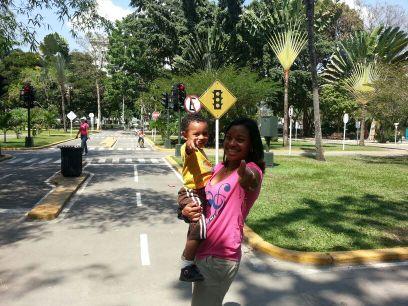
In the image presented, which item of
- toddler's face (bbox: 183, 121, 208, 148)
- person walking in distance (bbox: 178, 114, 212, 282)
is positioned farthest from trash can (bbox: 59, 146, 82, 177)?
toddler's face (bbox: 183, 121, 208, 148)

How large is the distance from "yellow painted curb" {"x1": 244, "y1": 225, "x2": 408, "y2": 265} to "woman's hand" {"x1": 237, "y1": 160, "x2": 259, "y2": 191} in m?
3.64

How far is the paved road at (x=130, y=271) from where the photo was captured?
4738 mm

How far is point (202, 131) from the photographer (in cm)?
323

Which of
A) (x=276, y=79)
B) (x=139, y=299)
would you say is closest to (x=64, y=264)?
(x=139, y=299)

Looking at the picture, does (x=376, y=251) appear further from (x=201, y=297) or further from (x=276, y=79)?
(x=276, y=79)

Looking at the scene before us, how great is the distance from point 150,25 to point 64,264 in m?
38.4

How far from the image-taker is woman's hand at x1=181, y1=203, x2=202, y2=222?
269 centimetres

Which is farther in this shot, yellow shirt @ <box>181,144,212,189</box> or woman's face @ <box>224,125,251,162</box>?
yellow shirt @ <box>181,144,212,189</box>

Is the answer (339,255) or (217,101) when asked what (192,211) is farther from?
(217,101)

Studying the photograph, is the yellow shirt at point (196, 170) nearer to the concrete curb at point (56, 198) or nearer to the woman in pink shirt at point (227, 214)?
the woman in pink shirt at point (227, 214)

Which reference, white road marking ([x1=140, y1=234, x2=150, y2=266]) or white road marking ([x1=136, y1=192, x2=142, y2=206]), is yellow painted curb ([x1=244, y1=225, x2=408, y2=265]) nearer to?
white road marking ([x1=140, y1=234, x2=150, y2=266])

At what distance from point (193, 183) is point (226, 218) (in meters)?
0.53

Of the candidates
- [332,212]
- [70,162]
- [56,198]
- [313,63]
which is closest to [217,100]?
[332,212]

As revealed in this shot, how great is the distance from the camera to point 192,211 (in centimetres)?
269
